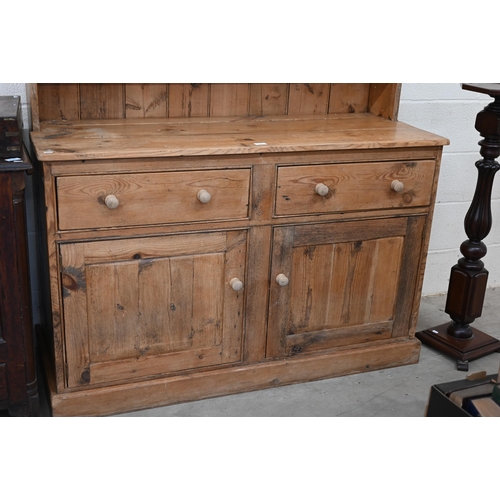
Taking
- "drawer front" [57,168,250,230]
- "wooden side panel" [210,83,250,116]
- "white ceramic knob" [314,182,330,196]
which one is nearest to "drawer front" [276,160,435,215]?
"white ceramic knob" [314,182,330,196]

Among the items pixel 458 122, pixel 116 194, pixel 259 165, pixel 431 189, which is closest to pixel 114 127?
pixel 116 194

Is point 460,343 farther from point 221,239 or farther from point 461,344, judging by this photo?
point 221,239

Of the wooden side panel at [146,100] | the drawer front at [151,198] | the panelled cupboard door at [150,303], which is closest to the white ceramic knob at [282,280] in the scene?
the panelled cupboard door at [150,303]

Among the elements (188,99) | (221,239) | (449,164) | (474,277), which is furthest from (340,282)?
(449,164)

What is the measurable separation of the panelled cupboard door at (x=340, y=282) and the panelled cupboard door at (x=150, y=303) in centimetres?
15

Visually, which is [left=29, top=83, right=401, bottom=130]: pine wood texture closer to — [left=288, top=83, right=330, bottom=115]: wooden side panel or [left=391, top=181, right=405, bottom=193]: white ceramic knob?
[left=288, top=83, right=330, bottom=115]: wooden side panel

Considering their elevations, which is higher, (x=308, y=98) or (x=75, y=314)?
(x=308, y=98)

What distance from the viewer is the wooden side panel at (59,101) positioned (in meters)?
2.30

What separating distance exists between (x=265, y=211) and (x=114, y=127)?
22.1 inches

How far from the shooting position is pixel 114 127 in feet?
Result: 7.41

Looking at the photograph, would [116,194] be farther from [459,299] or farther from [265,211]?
[459,299]

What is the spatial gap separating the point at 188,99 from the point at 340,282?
830mm

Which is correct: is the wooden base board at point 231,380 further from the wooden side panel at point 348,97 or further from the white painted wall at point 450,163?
the wooden side panel at point 348,97

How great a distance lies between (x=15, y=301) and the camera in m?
2.01
